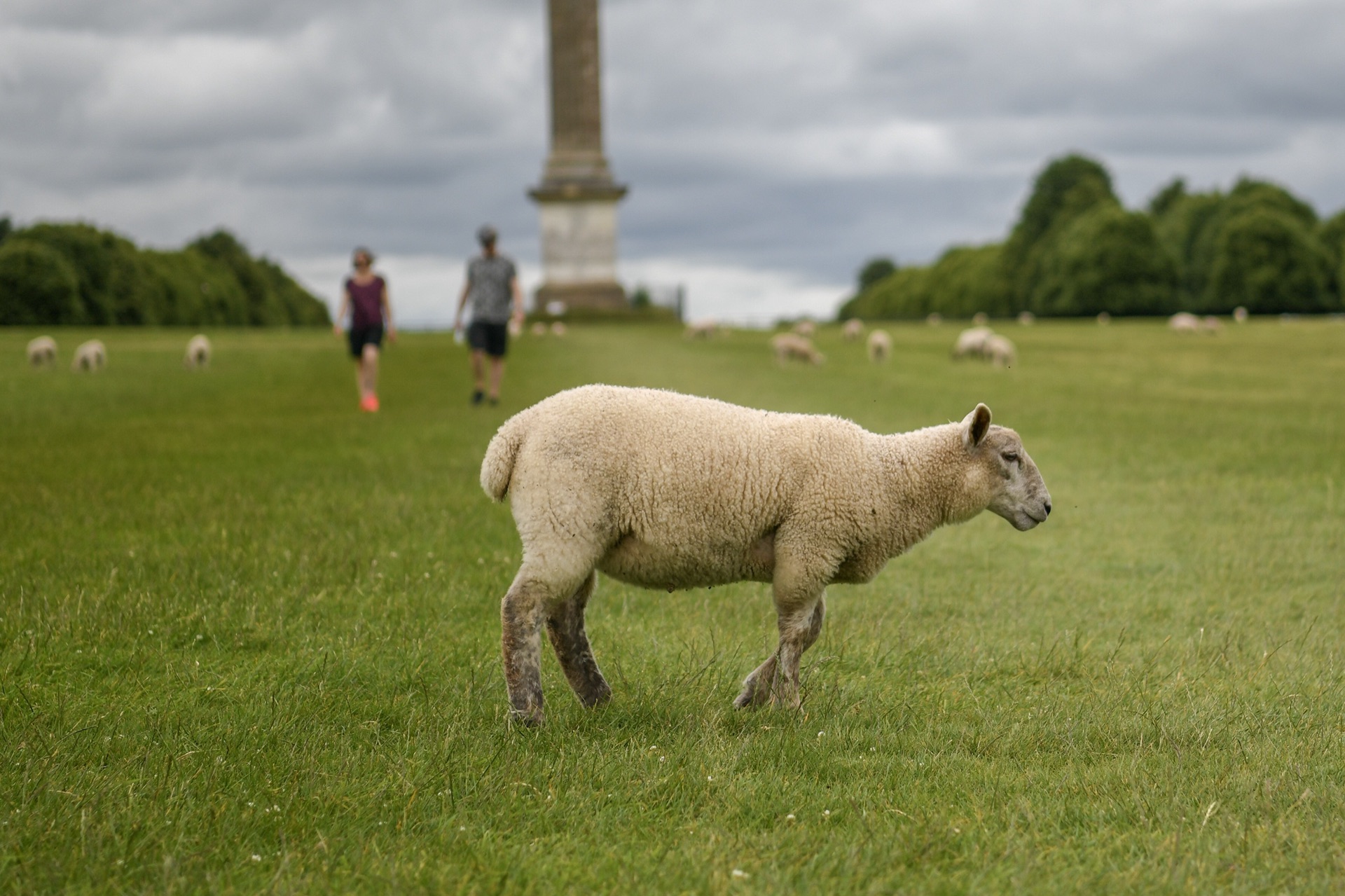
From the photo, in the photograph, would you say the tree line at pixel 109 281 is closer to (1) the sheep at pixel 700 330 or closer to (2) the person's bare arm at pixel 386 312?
(1) the sheep at pixel 700 330

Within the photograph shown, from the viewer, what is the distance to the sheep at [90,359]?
28328mm

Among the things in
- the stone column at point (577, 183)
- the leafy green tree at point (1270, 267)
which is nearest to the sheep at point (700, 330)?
the stone column at point (577, 183)

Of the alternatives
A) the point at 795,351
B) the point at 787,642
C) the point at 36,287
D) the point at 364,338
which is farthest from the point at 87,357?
the point at 36,287

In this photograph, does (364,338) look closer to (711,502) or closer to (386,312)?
(386,312)

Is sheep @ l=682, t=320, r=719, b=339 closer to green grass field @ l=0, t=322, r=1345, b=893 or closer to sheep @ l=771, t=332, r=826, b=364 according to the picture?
sheep @ l=771, t=332, r=826, b=364

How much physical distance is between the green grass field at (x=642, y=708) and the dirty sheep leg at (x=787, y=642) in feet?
0.42

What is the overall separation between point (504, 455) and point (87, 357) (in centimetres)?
2639

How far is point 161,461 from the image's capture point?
12547 mm

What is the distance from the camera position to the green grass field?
374 cm

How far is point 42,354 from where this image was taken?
29.2m

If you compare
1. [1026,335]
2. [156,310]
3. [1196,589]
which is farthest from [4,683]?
[156,310]

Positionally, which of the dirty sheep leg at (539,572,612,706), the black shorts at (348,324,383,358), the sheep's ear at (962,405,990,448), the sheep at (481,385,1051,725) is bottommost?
the dirty sheep leg at (539,572,612,706)

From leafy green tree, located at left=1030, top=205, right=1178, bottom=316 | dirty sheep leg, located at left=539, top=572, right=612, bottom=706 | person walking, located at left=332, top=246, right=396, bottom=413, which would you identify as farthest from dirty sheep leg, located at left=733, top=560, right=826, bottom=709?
leafy green tree, located at left=1030, top=205, right=1178, bottom=316

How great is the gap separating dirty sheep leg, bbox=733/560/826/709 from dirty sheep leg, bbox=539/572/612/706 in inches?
22.0
